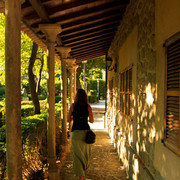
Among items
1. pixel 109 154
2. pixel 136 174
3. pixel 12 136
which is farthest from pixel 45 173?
pixel 109 154

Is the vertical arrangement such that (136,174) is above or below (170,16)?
below

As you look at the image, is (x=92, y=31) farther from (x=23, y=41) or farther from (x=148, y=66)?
(x=23, y=41)

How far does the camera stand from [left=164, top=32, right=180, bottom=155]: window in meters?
2.00

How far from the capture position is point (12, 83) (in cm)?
216

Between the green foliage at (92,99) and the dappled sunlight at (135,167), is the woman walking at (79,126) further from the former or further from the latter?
the green foliage at (92,99)

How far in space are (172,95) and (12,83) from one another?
1654mm

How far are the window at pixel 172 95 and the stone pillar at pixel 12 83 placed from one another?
1.60 m

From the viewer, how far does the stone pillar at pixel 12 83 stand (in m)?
2.13

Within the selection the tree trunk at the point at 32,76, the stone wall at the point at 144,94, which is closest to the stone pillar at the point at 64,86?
the stone wall at the point at 144,94

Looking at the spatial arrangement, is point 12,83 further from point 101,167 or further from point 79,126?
point 101,167

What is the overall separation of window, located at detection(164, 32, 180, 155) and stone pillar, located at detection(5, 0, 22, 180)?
1605 millimetres

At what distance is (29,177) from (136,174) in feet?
6.13

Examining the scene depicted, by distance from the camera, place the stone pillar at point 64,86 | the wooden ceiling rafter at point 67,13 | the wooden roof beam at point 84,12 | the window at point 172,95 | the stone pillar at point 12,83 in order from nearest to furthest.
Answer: the window at point 172,95
the stone pillar at point 12,83
the wooden ceiling rafter at point 67,13
the wooden roof beam at point 84,12
the stone pillar at point 64,86

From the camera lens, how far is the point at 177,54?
2.06m
